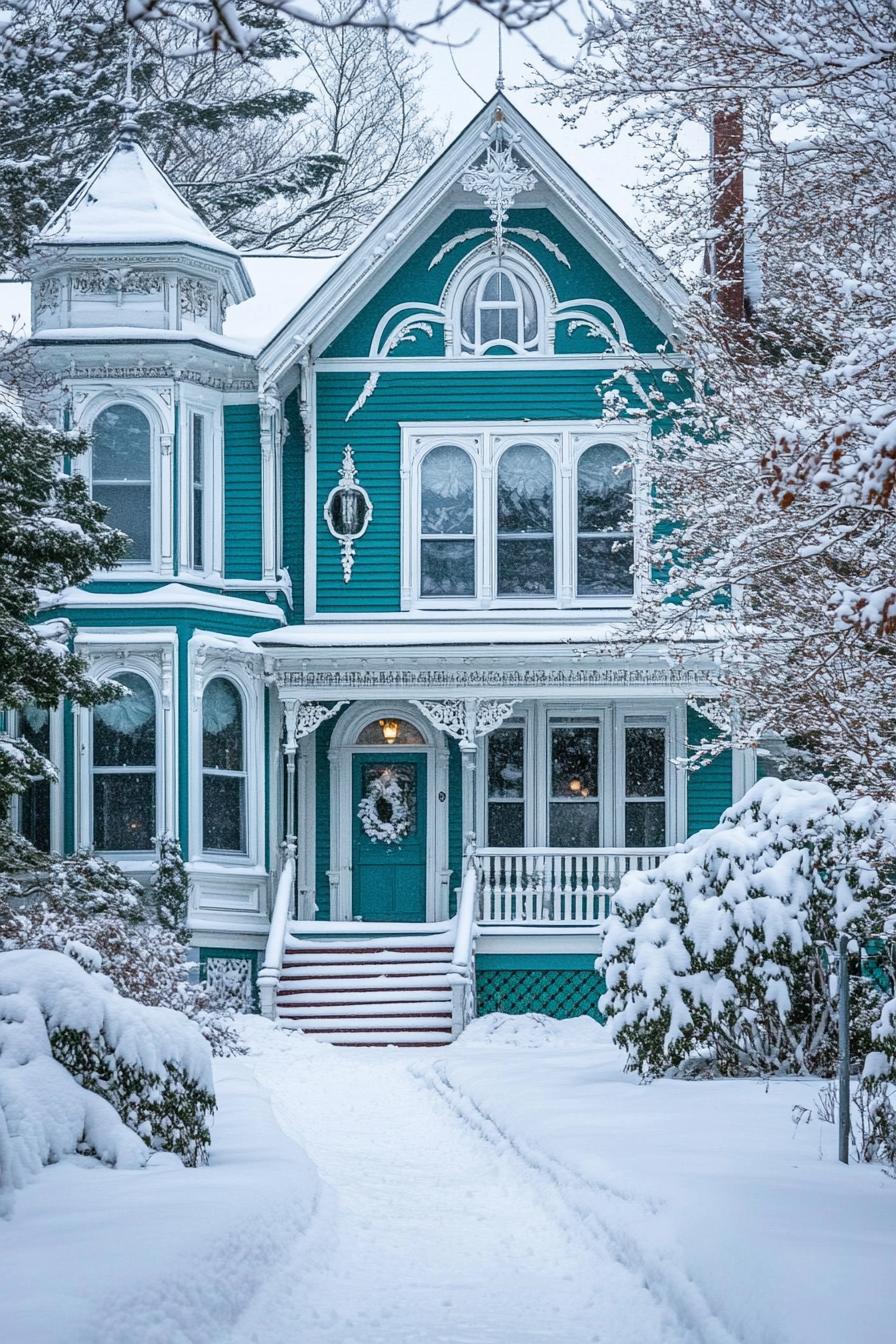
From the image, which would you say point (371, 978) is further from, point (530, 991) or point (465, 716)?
point (465, 716)

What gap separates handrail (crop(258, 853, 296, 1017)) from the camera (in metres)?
19.4

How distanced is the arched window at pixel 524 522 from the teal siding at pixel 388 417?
21.4 inches

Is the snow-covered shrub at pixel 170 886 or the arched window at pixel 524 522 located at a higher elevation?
the arched window at pixel 524 522

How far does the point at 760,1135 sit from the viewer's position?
34.2 feet

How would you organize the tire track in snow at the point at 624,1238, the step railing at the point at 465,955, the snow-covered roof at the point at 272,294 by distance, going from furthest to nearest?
the snow-covered roof at the point at 272,294, the step railing at the point at 465,955, the tire track in snow at the point at 624,1238

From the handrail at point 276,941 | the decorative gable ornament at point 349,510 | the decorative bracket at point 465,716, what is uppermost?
the decorative gable ornament at point 349,510

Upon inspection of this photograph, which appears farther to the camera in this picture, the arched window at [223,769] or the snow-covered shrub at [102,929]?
the arched window at [223,769]

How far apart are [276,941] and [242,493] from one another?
203 inches

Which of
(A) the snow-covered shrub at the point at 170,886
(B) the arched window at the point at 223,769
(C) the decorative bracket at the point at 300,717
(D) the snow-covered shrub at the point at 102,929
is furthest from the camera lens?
(B) the arched window at the point at 223,769

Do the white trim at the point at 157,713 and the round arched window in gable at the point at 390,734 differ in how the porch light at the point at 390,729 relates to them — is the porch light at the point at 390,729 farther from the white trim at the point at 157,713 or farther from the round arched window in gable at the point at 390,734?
the white trim at the point at 157,713

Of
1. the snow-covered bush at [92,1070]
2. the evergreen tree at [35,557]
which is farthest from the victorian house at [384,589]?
the snow-covered bush at [92,1070]

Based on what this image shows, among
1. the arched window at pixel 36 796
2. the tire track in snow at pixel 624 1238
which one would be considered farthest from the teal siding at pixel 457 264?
the tire track in snow at pixel 624 1238

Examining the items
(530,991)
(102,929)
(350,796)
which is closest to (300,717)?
(350,796)

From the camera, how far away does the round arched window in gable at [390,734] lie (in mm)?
22094
